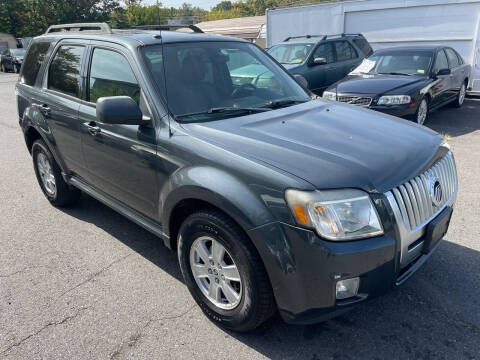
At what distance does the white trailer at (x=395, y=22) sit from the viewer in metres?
11.1

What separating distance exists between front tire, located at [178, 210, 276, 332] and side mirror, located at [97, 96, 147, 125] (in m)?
0.81

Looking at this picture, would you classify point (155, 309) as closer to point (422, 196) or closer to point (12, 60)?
point (422, 196)

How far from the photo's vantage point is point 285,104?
11.0 feet

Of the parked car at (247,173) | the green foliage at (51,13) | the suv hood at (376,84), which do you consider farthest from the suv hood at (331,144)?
the green foliage at (51,13)

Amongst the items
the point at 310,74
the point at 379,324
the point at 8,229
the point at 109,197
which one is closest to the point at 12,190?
the point at 8,229

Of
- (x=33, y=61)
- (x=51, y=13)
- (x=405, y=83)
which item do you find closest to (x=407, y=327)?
(x=33, y=61)

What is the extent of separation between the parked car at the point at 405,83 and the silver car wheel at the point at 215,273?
17.4 ft

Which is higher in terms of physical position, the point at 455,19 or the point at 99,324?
the point at 455,19

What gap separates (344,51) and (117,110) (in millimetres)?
9454

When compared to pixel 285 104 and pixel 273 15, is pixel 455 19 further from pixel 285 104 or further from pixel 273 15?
pixel 285 104

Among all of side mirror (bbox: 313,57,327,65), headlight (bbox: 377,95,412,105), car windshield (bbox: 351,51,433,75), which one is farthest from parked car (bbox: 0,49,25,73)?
headlight (bbox: 377,95,412,105)

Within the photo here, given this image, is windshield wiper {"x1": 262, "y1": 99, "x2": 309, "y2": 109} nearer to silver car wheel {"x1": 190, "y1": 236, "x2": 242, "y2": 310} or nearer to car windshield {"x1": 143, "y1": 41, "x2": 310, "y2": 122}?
car windshield {"x1": 143, "y1": 41, "x2": 310, "y2": 122}

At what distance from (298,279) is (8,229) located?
3.50m

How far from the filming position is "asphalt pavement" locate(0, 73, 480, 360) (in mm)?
2537
